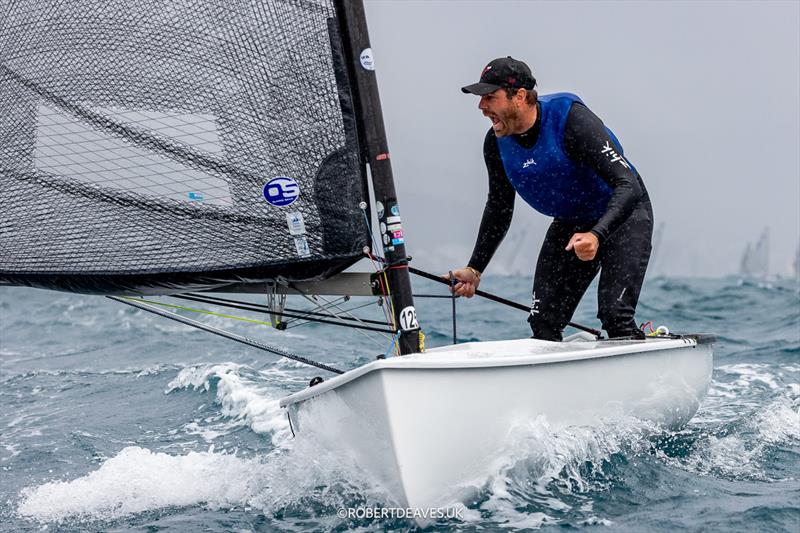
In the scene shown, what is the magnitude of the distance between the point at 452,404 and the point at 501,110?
1.27 meters

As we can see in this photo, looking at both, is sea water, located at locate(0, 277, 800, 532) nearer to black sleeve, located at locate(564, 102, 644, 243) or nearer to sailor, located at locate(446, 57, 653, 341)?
sailor, located at locate(446, 57, 653, 341)

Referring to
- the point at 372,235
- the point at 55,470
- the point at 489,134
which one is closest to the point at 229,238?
the point at 372,235

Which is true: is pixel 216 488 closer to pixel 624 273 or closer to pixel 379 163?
pixel 379 163

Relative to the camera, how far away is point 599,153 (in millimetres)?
3717

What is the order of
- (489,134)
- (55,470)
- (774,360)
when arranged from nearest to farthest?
(489,134) < (55,470) < (774,360)

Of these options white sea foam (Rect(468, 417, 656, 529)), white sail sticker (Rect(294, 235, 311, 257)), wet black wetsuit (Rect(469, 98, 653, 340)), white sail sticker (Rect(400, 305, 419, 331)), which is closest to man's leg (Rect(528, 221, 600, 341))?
wet black wetsuit (Rect(469, 98, 653, 340))

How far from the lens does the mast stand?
3.31m

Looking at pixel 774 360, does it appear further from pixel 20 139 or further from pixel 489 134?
pixel 20 139

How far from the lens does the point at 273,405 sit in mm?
5484

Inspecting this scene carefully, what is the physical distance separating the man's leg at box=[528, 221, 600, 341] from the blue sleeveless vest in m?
0.22

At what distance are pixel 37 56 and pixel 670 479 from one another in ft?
9.87

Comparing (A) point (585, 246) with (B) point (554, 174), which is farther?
(B) point (554, 174)

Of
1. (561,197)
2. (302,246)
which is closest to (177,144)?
(302,246)

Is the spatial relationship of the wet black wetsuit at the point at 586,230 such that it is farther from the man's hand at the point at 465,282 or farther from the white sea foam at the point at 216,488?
the white sea foam at the point at 216,488
